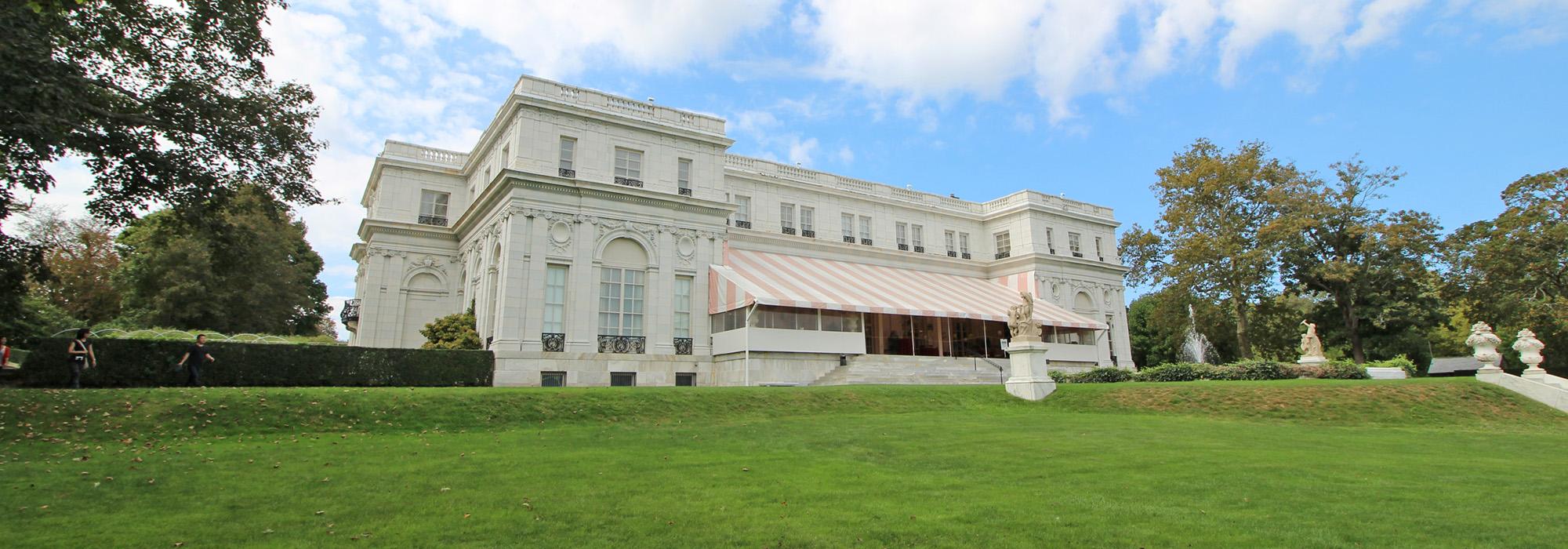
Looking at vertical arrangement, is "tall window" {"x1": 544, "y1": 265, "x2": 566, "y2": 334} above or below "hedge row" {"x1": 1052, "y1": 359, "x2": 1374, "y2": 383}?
above

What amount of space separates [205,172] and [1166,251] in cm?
3089

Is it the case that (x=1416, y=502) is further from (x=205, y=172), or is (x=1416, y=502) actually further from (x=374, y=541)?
(x=205, y=172)

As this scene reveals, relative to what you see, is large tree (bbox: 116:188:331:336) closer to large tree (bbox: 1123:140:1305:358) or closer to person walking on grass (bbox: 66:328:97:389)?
person walking on grass (bbox: 66:328:97:389)

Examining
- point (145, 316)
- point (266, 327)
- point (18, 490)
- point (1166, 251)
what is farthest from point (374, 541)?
point (266, 327)

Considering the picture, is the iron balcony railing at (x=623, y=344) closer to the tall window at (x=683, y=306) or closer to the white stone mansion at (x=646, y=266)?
the white stone mansion at (x=646, y=266)

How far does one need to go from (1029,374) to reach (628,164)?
14463 millimetres

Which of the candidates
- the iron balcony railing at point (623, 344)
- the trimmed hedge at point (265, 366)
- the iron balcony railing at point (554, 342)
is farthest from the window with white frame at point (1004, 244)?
the trimmed hedge at point (265, 366)

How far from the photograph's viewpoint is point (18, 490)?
267 inches

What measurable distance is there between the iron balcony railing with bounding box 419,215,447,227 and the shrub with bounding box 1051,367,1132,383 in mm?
23138

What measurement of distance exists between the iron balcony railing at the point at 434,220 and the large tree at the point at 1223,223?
92.4 feet

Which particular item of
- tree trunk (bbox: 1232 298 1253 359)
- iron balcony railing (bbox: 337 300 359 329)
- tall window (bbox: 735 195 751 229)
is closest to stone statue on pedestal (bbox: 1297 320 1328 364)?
tree trunk (bbox: 1232 298 1253 359)

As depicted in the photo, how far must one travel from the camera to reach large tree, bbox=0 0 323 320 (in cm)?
1273

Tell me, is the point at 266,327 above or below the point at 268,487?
above

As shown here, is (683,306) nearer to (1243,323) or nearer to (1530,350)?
(1243,323)
